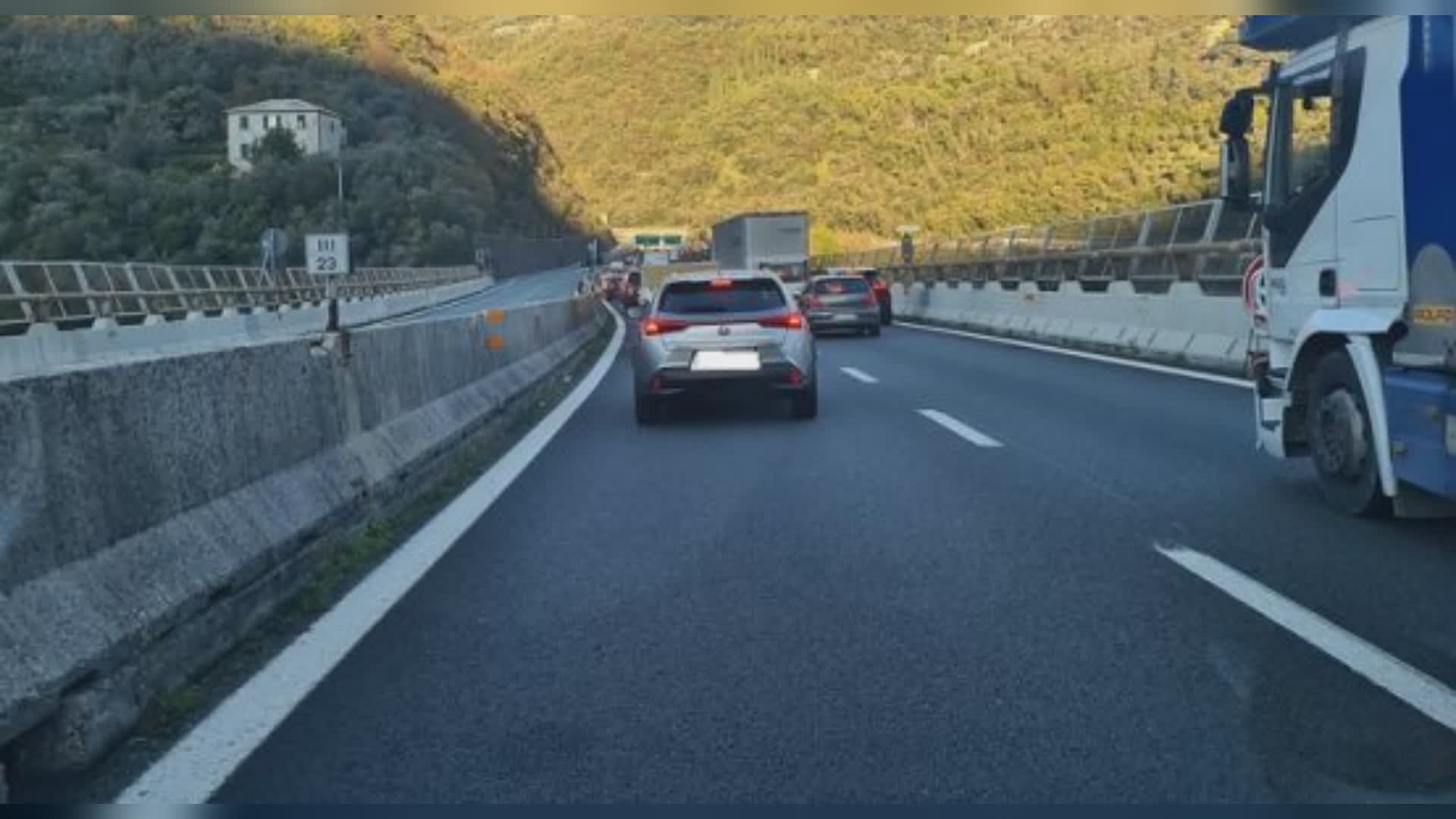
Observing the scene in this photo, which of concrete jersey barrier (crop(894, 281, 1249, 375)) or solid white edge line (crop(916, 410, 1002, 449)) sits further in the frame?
concrete jersey barrier (crop(894, 281, 1249, 375))

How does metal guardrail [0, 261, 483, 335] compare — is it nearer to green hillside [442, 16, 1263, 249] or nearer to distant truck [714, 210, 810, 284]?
distant truck [714, 210, 810, 284]

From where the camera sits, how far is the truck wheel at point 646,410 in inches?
529

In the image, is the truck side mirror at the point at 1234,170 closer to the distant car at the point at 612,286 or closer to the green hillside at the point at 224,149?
the green hillside at the point at 224,149

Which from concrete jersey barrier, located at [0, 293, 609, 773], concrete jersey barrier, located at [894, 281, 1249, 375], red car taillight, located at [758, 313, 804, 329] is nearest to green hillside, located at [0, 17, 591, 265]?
concrete jersey barrier, located at [894, 281, 1249, 375]

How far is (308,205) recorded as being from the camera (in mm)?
109750

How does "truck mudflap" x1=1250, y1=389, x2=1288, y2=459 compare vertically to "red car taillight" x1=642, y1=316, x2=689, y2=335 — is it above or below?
below

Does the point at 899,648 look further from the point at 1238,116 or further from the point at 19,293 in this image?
the point at 19,293

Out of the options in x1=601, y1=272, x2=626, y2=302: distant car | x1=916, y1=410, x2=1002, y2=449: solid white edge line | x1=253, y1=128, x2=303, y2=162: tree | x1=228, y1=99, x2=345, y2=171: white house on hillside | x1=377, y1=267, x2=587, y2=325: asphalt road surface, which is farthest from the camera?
x1=228, y1=99, x2=345, y2=171: white house on hillside

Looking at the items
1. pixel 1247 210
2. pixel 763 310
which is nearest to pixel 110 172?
pixel 763 310

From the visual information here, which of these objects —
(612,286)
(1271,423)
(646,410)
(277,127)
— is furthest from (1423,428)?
(277,127)

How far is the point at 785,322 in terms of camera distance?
13.6 m

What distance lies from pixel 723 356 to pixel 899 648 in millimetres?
8372

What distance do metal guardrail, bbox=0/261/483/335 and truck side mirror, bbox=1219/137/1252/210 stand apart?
1923 cm

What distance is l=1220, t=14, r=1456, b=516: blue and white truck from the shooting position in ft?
22.0
